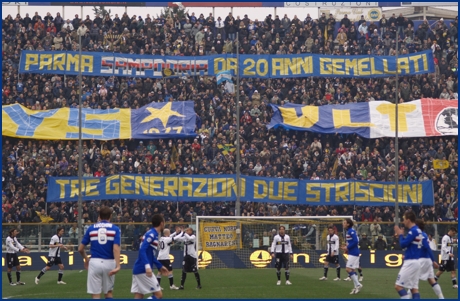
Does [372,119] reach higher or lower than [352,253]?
higher

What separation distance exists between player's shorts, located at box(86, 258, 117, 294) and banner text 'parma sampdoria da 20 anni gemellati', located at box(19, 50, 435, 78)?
3529cm

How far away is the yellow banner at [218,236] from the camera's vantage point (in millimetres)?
39281

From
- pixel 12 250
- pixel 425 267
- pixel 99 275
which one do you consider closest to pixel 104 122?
pixel 12 250

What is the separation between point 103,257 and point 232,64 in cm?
3553

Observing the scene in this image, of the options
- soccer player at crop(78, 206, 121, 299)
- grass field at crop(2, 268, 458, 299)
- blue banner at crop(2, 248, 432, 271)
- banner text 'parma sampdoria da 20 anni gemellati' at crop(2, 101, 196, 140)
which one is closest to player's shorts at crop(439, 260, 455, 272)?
grass field at crop(2, 268, 458, 299)

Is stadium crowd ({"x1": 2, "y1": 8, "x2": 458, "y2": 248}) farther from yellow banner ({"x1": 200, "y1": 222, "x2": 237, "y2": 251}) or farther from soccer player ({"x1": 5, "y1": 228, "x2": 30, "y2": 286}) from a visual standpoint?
soccer player ({"x1": 5, "y1": 228, "x2": 30, "y2": 286})

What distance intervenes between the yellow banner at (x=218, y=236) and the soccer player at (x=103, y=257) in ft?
72.0

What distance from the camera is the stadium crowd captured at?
148 ft

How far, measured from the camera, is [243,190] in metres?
44.3

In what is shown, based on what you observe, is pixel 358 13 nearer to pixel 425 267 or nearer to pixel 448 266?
pixel 448 266

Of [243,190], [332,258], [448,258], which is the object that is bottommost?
[332,258]

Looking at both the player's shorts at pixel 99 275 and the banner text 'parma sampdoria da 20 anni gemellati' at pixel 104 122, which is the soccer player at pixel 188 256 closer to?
the player's shorts at pixel 99 275

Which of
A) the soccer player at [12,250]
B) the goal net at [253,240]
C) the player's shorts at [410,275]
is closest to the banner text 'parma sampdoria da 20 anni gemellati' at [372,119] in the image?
the goal net at [253,240]

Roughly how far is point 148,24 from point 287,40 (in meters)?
9.66
